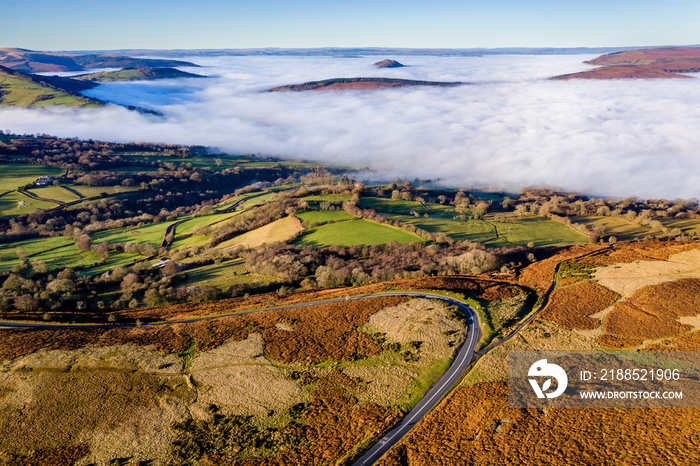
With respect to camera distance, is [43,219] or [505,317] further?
[43,219]

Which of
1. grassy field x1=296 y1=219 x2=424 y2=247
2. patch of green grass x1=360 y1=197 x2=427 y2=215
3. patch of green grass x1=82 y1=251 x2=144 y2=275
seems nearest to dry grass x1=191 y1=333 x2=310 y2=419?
grassy field x1=296 y1=219 x2=424 y2=247

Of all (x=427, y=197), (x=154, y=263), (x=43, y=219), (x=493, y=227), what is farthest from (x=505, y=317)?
(x=43, y=219)

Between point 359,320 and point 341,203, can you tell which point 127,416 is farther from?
point 341,203

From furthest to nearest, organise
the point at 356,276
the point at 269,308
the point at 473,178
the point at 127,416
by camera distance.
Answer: the point at 473,178 → the point at 356,276 → the point at 269,308 → the point at 127,416

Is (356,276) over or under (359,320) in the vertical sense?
under

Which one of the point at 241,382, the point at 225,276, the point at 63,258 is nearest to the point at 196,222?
the point at 63,258

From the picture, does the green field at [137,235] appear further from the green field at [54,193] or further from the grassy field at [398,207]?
the grassy field at [398,207]

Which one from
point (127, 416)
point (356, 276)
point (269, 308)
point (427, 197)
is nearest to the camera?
point (127, 416)

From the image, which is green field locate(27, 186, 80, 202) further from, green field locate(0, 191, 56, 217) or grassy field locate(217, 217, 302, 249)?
grassy field locate(217, 217, 302, 249)
